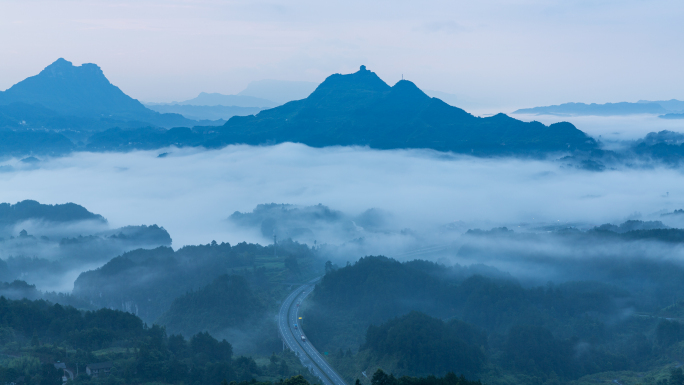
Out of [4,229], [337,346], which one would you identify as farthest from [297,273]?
[4,229]

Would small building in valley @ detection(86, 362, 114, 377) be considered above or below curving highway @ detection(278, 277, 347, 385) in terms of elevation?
above

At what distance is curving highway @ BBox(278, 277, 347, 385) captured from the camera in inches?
3041

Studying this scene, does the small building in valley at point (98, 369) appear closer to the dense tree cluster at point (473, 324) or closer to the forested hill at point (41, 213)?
the dense tree cluster at point (473, 324)

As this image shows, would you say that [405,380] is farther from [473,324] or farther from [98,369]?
[473,324]

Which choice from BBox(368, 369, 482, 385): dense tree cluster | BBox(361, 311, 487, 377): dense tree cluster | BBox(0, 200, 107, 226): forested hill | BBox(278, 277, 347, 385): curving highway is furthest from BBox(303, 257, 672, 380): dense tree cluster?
BBox(0, 200, 107, 226): forested hill

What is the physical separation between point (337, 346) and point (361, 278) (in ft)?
80.0

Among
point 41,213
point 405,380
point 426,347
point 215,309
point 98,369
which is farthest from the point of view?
point 41,213

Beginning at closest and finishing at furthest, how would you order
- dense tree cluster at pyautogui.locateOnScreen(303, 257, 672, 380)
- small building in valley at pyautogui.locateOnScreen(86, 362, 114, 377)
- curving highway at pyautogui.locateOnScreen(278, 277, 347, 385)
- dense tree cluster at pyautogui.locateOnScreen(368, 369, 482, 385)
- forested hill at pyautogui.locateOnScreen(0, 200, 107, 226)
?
dense tree cluster at pyautogui.locateOnScreen(368, 369, 482, 385) < small building in valley at pyautogui.locateOnScreen(86, 362, 114, 377) < curving highway at pyautogui.locateOnScreen(278, 277, 347, 385) < dense tree cluster at pyautogui.locateOnScreen(303, 257, 672, 380) < forested hill at pyautogui.locateOnScreen(0, 200, 107, 226)

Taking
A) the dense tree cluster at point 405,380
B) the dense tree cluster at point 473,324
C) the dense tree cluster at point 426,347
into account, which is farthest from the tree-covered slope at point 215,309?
the dense tree cluster at point 405,380

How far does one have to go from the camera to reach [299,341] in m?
90.7

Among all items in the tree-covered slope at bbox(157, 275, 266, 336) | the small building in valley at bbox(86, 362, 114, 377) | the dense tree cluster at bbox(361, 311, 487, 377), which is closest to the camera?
the small building in valley at bbox(86, 362, 114, 377)

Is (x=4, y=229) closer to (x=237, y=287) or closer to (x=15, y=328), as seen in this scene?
(x=237, y=287)


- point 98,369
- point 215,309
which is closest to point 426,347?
point 98,369

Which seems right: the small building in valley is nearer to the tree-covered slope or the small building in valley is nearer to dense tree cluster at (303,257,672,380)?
dense tree cluster at (303,257,672,380)
